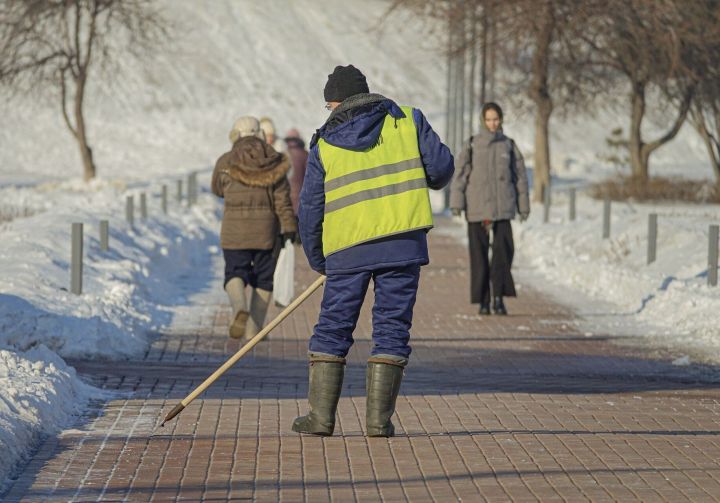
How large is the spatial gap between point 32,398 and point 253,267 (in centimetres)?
432

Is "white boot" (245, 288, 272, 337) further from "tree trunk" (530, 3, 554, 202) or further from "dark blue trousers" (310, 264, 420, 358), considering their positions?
"tree trunk" (530, 3, 554, 202)

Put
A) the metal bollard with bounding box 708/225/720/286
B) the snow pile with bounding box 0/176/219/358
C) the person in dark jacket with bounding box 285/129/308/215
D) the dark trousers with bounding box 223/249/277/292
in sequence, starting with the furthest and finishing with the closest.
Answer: the person in dark jacket with bounding box 285/129/308/215 < the metal bollard with bounding box 708/225/720/286 < the dark trousers with bounding box 223/249/277/292 < the snow pile with bounding box 0/176/219/358

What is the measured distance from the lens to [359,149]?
7152 mm

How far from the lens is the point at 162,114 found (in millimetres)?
76688

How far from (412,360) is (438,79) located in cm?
8143

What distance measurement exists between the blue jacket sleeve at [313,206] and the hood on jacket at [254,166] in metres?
4.12

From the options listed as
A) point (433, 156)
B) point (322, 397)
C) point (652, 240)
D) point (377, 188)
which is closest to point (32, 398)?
point (322, 397)

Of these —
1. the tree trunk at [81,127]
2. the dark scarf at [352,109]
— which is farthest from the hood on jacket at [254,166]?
the tree trunk at [81,127]

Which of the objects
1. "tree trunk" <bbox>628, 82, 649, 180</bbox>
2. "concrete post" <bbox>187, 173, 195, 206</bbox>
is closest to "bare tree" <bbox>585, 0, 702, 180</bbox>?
"tree trunk" <bbox>628, 82, 649, 180</bbox>

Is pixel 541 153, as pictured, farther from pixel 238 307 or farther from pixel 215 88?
pixel 215 88

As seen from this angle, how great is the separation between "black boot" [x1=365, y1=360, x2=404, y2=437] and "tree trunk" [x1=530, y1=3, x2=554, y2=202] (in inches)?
919

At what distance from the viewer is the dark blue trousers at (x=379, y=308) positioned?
7.20 meters

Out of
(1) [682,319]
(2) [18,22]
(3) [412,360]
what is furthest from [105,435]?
(2) [18,22]

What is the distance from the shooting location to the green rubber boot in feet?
23.7
